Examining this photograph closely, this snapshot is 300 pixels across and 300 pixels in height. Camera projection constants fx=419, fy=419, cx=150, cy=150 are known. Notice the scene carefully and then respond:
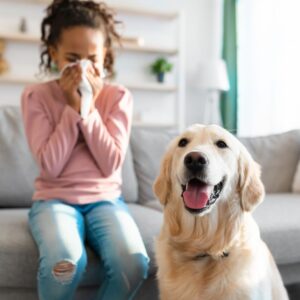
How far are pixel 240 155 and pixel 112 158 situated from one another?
48cm

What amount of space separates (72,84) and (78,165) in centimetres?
29

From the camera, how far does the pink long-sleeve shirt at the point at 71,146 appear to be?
1.46 m

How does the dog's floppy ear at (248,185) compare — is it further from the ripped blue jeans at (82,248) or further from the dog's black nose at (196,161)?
the ripped blue jeans at (82,248)

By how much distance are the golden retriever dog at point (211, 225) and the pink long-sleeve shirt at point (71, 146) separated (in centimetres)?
28

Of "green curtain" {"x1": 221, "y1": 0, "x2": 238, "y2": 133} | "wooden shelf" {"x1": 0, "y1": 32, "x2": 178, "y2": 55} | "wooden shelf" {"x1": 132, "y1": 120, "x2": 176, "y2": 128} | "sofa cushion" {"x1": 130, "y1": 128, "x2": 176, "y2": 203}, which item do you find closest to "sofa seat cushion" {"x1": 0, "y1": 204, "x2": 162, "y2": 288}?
"sofa cushion" {"x1": 130, "y1": 128, "x2": 176, "y2": 203}

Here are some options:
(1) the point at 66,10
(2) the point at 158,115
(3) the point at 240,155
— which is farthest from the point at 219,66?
(3) the point at 240,155

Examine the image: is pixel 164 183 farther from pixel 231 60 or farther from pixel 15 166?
pixel 231 60

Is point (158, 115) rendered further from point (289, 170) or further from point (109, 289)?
point (109, 289)

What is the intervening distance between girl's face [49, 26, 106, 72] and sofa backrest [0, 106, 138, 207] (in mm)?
572

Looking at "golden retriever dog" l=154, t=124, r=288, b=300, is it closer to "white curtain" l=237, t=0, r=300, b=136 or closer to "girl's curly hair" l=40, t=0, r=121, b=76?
"girl's curly hair" l=40, t=0, r=121, b=76

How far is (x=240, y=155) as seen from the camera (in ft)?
4.10

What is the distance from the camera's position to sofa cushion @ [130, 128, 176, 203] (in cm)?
214

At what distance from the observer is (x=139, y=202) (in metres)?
2.12

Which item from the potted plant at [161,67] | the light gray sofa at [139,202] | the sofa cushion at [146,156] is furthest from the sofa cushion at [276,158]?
the potted plant at [161,67]
